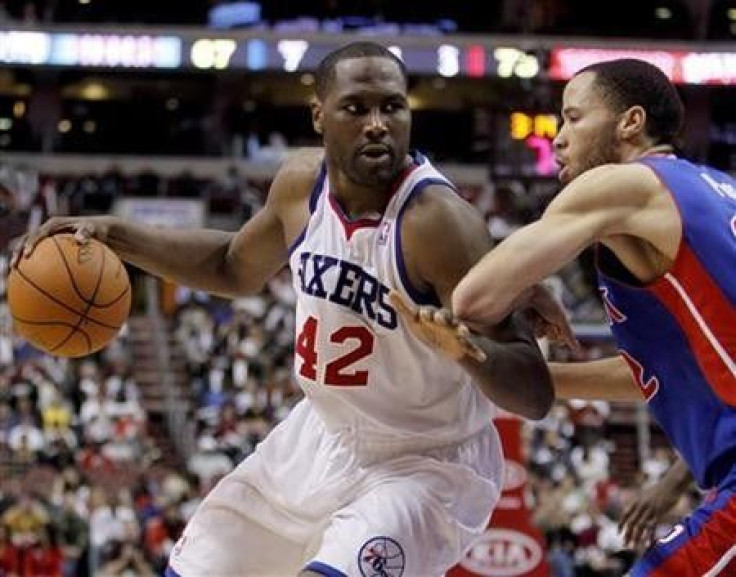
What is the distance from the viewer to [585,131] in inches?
157

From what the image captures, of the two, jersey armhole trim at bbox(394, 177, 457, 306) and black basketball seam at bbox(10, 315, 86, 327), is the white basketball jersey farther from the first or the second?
black basketball seam at bbox(10, 315, 86, 327)

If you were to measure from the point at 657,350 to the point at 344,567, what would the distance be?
1.04 meters

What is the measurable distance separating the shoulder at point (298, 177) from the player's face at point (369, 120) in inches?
11.3

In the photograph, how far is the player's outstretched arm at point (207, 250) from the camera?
16.7 feet

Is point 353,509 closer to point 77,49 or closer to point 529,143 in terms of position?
point 529,143

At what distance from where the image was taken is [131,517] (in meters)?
12.7

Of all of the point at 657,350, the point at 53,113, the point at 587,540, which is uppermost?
the point at 657,350

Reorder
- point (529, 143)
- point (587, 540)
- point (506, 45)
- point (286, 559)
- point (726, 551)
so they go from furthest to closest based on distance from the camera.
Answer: point (506, 45) < point (529, 143) < point (587, 540) < point (286, 559) < point (726, 551)

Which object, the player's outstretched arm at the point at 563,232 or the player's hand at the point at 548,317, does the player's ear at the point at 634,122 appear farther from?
the player's hand at the point at 548,317

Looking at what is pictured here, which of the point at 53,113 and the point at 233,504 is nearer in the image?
the point at 233,504

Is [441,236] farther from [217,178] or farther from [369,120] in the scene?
[217,178]

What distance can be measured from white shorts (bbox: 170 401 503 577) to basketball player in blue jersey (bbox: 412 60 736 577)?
73 centimetres

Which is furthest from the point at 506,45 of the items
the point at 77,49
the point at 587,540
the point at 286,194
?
the point at 286,194

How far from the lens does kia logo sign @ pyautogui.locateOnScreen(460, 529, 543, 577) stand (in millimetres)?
7281
